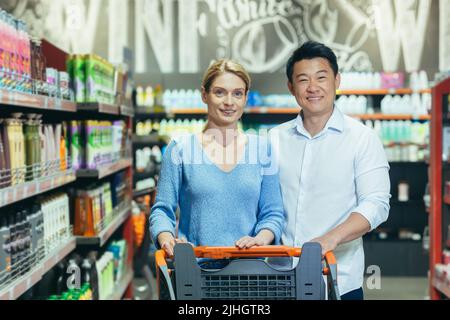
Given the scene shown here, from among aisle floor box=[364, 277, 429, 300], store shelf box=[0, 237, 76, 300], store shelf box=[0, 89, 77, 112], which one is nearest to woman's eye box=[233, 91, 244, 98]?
store shelf box=[0, 89, 77, 112]

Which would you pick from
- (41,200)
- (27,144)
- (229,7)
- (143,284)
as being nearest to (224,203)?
(27,144)

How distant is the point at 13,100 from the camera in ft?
9.29

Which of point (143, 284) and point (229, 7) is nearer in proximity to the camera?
point (143, 284)

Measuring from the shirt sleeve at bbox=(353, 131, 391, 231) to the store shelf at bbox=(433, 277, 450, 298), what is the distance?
2.53 meters

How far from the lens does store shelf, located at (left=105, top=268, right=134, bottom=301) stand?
518 cm

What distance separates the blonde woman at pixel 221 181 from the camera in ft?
7.61

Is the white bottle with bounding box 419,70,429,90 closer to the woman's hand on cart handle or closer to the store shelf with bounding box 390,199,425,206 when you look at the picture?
the store shelf with bounding box 390,199,425,206

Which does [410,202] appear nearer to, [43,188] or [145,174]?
[145,174]

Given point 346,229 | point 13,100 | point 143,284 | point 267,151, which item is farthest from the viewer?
point 143,284

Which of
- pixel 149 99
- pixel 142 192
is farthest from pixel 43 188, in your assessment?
pixel 149 99

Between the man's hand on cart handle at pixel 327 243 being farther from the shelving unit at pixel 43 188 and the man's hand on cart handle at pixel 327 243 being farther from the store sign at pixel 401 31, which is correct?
the store sign at pixel 401 31

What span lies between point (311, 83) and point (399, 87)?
5.87 meters

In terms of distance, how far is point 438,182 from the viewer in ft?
17.1

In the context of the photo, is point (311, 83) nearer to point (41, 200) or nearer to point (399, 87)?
point (41, 200)
